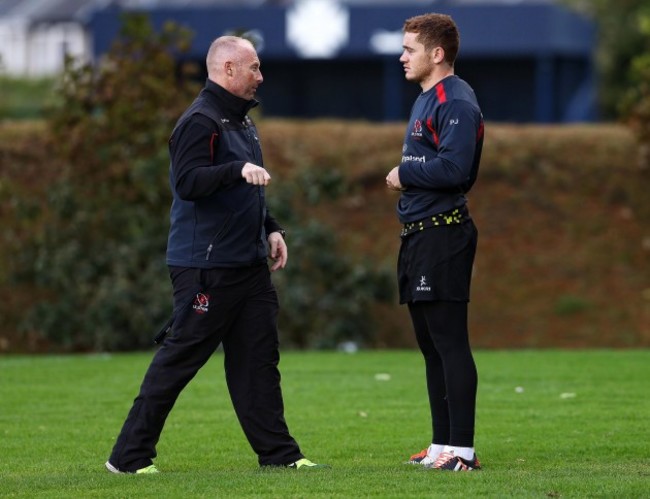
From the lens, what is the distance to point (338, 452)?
816cm

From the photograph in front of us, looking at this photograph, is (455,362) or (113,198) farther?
(113,198)

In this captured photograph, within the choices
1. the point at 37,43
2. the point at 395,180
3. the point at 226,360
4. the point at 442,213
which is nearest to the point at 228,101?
the point at 395,180

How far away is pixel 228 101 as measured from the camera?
7039 millimetres

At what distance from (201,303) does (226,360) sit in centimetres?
41

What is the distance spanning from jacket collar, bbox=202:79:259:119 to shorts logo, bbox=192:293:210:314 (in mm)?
904

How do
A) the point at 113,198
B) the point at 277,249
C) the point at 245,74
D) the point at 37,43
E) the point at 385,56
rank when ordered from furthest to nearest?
the point at 37,43 < the point at 385,56 < the point at 113,198 < the point at 277,249 < the point at 245,74

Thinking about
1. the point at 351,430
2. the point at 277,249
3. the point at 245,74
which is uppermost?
the point at 245,74

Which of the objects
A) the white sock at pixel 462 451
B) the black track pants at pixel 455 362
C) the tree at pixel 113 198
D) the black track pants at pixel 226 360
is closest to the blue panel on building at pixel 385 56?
the tree at pixel 113 198

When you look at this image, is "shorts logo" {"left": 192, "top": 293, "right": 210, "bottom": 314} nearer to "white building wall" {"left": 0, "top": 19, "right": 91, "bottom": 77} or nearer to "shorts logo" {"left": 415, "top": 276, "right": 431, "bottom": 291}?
"shorts logo" {"left": 415, "top": 276, "right": 431, "bottom": 291}

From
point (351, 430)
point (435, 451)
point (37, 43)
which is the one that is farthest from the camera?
point (37, 43)

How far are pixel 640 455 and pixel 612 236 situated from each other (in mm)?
14066

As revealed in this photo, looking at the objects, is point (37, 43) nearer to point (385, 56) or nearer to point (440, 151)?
point (385, 56)

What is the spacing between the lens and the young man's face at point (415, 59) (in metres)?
6.90

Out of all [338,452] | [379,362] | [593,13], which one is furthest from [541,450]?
[593,13]
